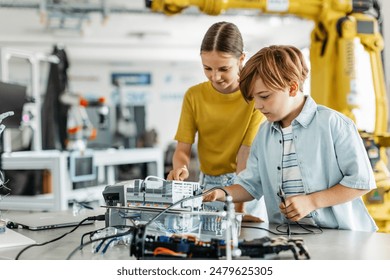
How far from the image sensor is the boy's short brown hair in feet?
3.38

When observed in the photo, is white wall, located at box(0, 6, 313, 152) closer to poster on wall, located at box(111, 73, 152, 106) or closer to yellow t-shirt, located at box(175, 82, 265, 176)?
poster on wall, located at box(111, 73, 152, 106)

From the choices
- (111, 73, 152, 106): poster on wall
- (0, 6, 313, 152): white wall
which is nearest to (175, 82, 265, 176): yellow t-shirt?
(0, 6, 313, 152): white wall

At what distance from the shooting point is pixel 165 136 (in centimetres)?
798

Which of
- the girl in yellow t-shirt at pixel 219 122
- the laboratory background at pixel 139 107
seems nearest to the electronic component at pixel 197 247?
the laboratory background at pixel 139 107

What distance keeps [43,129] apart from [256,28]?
12.0 ft

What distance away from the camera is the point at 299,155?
1137 mm

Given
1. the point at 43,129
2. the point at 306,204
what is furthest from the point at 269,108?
the point at 43,129

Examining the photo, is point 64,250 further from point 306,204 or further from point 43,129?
point 43,129

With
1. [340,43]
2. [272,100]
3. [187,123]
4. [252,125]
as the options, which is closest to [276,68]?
[272,100]

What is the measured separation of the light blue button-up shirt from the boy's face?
52mm

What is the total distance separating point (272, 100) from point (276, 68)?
0.08 metres

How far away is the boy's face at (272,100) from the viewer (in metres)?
1.05

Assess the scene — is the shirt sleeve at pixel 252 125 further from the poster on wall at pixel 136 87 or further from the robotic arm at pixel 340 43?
the poster on wall at pixel 136 87
